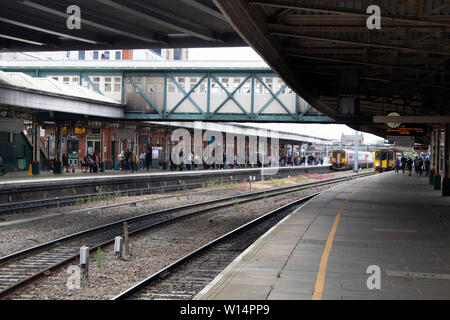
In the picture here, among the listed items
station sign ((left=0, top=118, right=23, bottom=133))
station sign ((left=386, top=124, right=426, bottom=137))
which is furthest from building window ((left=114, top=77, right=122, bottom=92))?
station sign ((left=386, top=124, right=426, bottom=137))

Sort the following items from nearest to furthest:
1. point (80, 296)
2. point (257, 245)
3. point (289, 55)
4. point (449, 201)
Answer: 1. point (80, 296)
2. point (257, 245)
3. point (289, 55)
4. point (449, 201)

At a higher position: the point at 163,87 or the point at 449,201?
the point at 163,87

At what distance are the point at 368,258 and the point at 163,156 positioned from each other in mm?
42731

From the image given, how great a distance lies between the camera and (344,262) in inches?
366

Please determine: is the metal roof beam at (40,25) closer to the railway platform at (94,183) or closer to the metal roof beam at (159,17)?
the metal roof beam at (159,17)

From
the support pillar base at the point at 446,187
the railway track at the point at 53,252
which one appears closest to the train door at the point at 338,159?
the support pillar base at the point at 446,187

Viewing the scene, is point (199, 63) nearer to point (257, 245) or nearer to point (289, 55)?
point (289, 55)

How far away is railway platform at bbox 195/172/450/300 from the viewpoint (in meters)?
7.21

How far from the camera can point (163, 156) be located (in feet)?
169

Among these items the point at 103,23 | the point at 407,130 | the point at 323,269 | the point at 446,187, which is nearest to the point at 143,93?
the point at 407,130

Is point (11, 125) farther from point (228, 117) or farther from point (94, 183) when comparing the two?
point (228, 117)

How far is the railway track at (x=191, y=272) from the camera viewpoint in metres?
8.41
